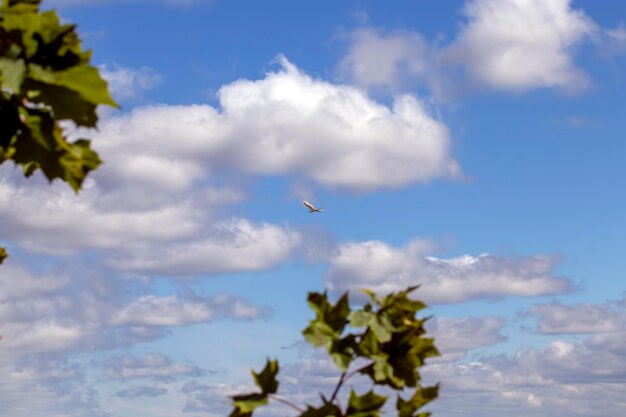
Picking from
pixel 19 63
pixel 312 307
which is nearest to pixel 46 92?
pixel 19 63

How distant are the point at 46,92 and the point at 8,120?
49 cm

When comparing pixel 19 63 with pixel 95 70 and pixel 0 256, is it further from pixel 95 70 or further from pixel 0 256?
pixel 0 256

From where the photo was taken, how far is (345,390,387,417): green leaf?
8211 mm

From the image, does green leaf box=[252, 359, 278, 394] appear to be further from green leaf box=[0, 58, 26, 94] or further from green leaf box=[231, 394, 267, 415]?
green leaf box=[0, 58, 26, 94]

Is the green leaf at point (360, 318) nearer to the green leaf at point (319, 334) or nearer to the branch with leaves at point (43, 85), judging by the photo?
the green leaf at point (319, 334)

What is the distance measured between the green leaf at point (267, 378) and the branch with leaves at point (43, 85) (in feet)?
10.0

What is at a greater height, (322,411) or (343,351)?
(343,351)

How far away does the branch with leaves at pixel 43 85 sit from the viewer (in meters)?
7.38

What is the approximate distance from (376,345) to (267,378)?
1.22 metres

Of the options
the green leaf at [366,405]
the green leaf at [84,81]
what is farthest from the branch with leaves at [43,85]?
the green leaf at [366,405]

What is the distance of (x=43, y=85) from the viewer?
7465 millimetres

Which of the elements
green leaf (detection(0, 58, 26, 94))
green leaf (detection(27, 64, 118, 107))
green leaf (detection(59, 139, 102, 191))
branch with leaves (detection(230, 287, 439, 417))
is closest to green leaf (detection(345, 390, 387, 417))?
branch with leaves (detection(230, 287, 439, 417))

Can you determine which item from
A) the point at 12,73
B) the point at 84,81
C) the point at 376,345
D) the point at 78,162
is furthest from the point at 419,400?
the point at 12,73

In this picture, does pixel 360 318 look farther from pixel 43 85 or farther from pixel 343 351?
pixel 43 85
